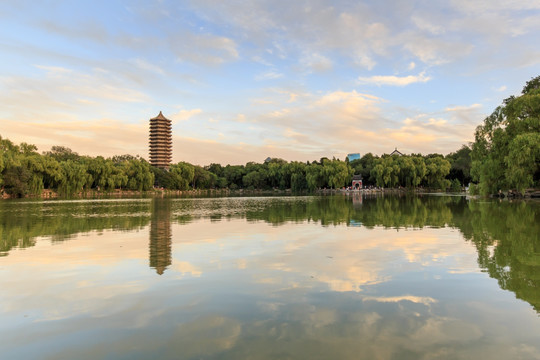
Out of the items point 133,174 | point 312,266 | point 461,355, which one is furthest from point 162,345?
point 133,174

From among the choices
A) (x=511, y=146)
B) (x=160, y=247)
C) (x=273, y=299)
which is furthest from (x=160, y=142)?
(x=273, y=299)

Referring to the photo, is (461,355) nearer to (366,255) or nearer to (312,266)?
(312,266)

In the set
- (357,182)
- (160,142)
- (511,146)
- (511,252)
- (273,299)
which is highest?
(160,142)

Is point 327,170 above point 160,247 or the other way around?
above

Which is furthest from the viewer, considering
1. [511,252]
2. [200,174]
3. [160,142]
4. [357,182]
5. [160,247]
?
[160,142]

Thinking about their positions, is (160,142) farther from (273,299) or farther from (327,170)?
(273,299)

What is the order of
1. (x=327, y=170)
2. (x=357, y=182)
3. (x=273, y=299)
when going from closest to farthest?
(x=273, y=299)
(x=327, y=170)
(x=357, y=182)

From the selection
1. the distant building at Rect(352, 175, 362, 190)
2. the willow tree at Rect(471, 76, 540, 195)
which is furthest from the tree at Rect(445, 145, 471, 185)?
the willow tree at Rect(471, 76, 540, 195)

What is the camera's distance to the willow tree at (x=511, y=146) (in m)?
29.8

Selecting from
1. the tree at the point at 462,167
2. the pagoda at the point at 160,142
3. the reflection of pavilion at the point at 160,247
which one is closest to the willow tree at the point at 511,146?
the reflection of pavilion at the point at 160,247

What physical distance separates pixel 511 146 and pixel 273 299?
32.5m

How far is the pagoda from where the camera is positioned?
124438mm

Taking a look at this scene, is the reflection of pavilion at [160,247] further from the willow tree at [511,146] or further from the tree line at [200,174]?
the tree line at [200,174]

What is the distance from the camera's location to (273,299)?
6.01 meters
